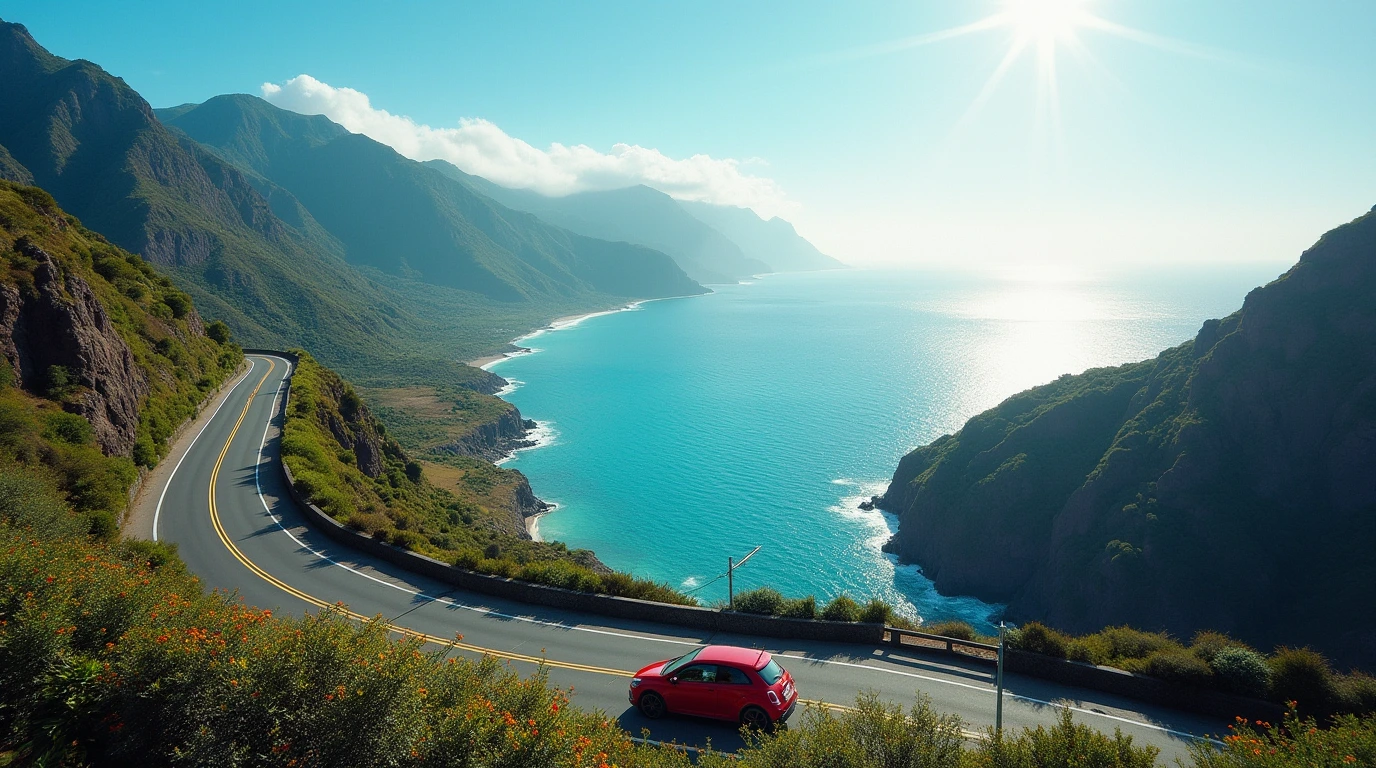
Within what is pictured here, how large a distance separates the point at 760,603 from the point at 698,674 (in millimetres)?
6005

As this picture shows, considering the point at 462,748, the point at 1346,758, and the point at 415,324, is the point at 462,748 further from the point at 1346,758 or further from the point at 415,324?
the point at 415,324

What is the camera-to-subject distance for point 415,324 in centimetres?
19412

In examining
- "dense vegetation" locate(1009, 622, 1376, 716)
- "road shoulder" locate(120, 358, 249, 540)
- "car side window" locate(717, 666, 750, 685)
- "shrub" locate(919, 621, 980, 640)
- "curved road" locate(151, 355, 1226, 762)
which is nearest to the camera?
"car side window" locate(717, 666, 750, 685)

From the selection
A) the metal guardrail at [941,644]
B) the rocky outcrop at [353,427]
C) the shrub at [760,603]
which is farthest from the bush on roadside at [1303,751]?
the rocky outcrop at [353,427]

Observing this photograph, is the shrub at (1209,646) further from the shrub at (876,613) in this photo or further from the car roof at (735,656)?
the car roof at (735,656)

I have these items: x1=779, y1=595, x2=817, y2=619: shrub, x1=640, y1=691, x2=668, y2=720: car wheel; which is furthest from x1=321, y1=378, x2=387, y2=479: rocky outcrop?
x1=640, y1=691, x2=668, y2=720: car wheel

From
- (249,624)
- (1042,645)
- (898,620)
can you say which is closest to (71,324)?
(249,624)

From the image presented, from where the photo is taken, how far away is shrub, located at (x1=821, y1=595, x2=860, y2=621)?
58.3ft

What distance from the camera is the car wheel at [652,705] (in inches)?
512

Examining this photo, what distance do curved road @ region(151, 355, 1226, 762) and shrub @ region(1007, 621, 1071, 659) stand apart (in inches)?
31.7

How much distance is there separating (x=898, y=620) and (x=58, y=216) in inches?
2535

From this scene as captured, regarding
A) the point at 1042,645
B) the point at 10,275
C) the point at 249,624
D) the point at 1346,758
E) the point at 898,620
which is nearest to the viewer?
the point at 1346,758

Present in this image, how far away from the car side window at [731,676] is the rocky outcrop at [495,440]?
252 ft

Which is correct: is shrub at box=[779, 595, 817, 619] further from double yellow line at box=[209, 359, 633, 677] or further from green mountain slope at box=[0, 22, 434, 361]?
green mountain slope at box=[0, 22, 434, 361]
